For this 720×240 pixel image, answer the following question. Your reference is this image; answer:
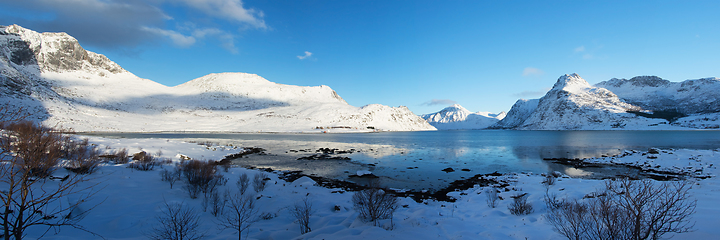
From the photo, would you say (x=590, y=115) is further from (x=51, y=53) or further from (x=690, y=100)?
(x=51, y=53)

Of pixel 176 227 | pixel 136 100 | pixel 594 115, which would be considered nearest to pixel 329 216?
pixel 176 227

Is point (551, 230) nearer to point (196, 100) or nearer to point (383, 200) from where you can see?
point (383, 200)

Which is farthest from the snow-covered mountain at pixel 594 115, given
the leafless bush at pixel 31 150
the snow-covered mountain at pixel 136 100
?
the leafless bush at pixel 31 150

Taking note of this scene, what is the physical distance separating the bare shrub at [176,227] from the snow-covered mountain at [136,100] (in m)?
92.0

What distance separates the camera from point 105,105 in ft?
332

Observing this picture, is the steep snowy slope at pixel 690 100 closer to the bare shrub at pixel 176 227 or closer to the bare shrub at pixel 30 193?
the bare shrub at pixel 176 227

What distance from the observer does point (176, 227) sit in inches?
213

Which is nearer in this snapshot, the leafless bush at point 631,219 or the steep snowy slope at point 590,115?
the leafless bush at point 631,219

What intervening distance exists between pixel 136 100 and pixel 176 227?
492ft

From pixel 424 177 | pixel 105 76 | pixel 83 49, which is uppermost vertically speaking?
pixel 83 49

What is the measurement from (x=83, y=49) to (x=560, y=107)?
1008 feet

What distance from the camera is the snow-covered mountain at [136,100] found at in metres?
80.4

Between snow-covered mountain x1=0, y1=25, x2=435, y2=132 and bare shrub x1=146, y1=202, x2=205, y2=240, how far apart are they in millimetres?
92012

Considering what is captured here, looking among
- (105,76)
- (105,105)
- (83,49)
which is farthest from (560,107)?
(83,49)
